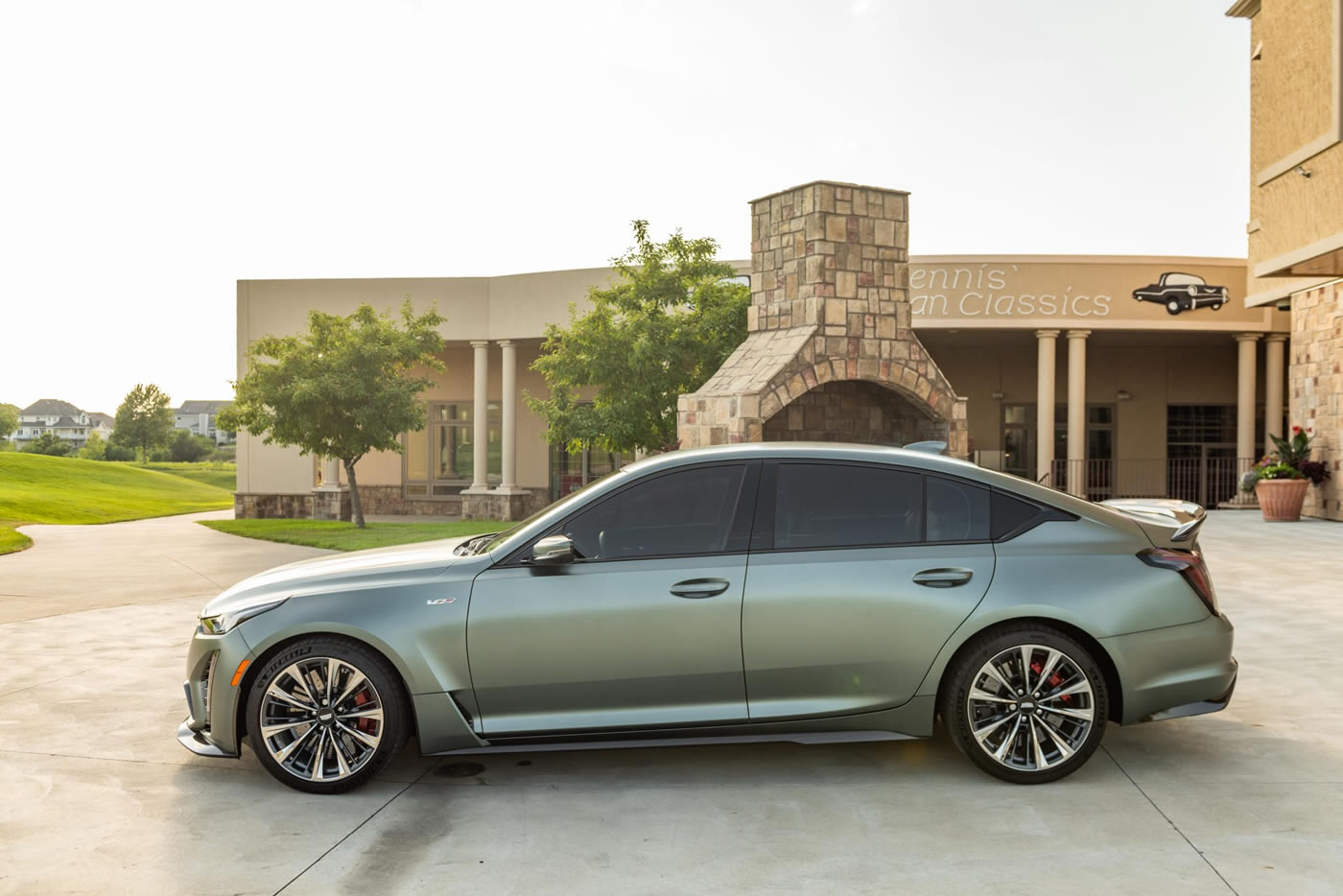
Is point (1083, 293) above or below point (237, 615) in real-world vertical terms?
above

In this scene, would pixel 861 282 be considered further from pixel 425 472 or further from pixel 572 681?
pixel 425 472

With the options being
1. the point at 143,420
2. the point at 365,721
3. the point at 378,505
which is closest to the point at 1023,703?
the point at 365,721

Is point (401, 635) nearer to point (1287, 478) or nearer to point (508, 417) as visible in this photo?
point (1287, 478)

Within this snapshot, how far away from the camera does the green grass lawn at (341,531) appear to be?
66.4ft

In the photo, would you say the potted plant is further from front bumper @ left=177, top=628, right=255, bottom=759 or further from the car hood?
front bumper @ left=177, top=628, right=255, bottom=759

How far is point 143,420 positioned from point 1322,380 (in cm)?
9904

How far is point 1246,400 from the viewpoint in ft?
85.1

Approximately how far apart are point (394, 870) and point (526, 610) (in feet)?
4.17

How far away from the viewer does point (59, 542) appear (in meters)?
21.0

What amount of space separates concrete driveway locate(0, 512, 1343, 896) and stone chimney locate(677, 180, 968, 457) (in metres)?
6.98

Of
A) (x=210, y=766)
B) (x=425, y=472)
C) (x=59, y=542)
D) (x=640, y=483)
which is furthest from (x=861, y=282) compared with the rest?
(x=425, y=472)

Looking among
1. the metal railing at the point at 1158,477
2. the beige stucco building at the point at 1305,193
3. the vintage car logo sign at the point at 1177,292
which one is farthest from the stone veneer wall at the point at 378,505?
the beige stucco building at the point at 1305,193

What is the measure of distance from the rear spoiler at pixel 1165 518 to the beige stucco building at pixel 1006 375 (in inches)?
610

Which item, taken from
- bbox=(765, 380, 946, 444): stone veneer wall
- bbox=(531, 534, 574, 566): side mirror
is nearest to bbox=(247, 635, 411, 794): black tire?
bbox=(531, 534, 574, 566): side mirror
